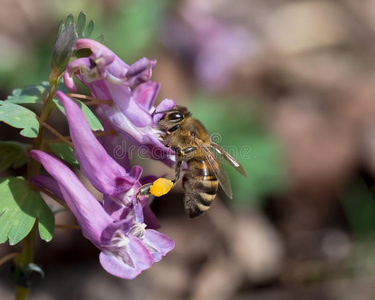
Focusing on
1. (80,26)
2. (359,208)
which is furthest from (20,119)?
(359,208)

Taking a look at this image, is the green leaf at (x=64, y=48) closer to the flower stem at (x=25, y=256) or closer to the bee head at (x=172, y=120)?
the bee head at (x=172, y=120)

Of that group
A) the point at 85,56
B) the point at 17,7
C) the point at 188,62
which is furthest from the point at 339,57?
the point at 85,56

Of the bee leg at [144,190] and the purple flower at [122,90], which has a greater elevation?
the purple flower at [122,90]

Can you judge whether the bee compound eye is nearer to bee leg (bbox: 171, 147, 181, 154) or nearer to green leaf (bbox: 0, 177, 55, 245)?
bee leg (bbox: 171, 147, 181, 154)

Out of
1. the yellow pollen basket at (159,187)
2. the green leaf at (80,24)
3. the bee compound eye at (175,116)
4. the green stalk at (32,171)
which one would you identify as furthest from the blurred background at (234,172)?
the green leaf at (80,24)

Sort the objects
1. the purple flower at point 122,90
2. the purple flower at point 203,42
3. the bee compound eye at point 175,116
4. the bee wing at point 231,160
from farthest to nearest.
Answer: the purple flower at point 203,42 → the bee wing at point 231,160 → the bee compound eye at point 175,116 → the purple flower at point 122,90

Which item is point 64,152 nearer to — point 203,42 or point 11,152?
point 11,152
